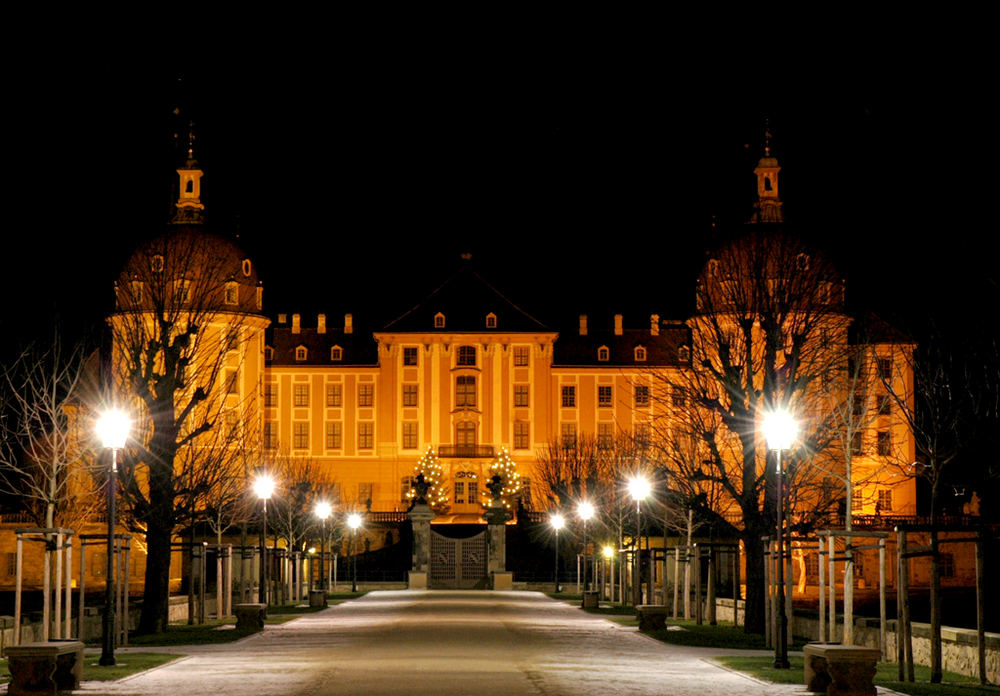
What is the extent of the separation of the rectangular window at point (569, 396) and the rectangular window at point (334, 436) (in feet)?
49.9

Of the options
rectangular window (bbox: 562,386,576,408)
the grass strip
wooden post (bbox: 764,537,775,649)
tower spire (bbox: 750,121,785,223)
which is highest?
tower spire (bbox: 750,121,785,223)

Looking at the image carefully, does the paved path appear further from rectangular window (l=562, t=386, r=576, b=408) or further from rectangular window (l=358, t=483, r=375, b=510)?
rectangular window (l=562, t=386, r=576, b=408)

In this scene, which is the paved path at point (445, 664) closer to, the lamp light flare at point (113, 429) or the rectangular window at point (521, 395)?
the lamp light flare at point (113, 429)

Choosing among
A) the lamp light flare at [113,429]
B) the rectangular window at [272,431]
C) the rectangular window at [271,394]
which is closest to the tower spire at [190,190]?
the rectangular window at [272,431]

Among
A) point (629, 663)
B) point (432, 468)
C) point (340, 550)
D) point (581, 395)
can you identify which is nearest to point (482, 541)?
point (340, 550)

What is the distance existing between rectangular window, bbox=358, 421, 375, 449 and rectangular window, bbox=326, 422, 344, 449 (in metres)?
1.24

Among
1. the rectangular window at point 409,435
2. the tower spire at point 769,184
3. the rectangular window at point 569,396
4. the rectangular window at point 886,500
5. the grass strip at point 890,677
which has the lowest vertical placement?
the grass strip at point 890,677

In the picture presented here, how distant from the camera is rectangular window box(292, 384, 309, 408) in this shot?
359 feet

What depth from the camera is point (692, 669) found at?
22.0m

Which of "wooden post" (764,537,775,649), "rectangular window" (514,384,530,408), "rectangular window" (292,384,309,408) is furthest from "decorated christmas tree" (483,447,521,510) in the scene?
"wooden post" (764,537,775,649)

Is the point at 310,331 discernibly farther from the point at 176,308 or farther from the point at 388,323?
the point at 176,308

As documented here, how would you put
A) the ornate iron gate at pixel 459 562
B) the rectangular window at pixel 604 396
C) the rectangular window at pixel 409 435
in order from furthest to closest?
the rectangular window at pixel 604 396
the rectangular window at pixel 409 435
the ornate iron gate at pixel 459 562

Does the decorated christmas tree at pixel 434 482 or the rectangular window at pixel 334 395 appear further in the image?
the rectangular window at pixel 334 395

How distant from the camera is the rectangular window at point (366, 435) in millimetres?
107750
